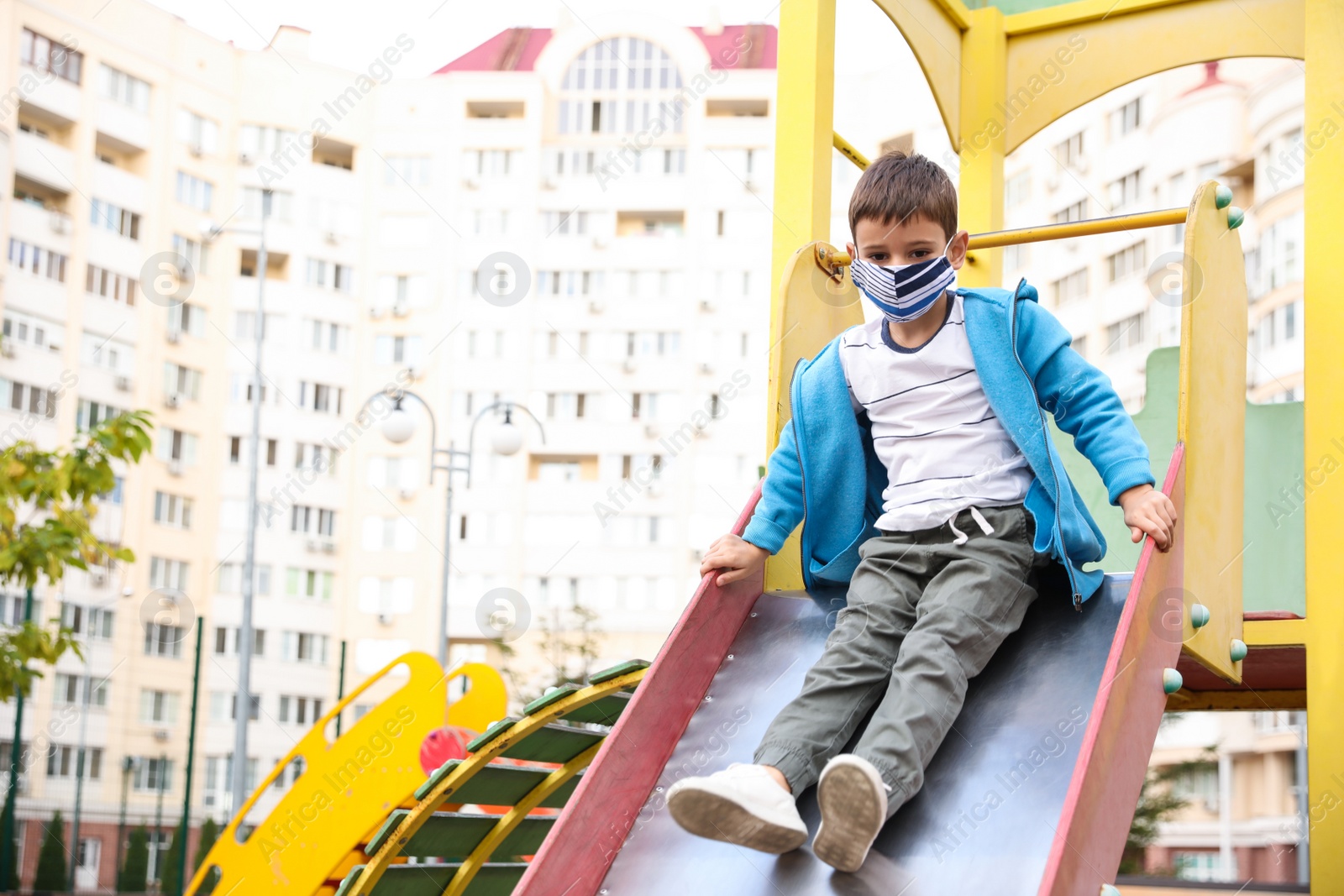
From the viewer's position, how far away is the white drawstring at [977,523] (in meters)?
3.02

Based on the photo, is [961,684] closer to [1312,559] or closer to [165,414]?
[1312,559]

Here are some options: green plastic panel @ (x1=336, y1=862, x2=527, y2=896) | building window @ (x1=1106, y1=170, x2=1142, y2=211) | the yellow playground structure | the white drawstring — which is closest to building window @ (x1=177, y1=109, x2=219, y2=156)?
building window @ (x1=1106, y1=170, x2=1142, y2=211)

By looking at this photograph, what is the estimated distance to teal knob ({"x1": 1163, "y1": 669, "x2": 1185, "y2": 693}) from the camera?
292 cm

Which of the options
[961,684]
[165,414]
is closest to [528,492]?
[165,414]

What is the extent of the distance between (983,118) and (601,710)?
11.1ft

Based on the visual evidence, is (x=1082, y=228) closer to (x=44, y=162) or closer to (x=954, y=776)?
(x=954, y=776)

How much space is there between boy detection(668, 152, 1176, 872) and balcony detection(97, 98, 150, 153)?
41.1 m

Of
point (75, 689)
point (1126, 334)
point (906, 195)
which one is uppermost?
point (1126, 334)

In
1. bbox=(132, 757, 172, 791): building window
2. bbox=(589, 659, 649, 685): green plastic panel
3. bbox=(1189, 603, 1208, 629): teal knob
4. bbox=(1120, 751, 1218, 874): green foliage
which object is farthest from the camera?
bbox=(132, 757, 172, 791): building window

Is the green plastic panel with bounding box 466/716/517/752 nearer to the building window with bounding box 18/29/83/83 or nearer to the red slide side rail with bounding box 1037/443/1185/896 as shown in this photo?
the red slide side rail with bounding box 1037/443/1185/896

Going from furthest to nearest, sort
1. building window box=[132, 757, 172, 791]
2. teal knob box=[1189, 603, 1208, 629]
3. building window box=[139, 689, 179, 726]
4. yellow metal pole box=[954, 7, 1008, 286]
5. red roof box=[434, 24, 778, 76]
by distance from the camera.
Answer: red roof box=[434, 24, 778, 76] → building window box=[139, 689, 179, 726] → building window box=[132, 757, 172, 791] → yellow metal pole box=[954, 7, 1008, 286] → teal knob box=[1189, 603, 1208, 629]

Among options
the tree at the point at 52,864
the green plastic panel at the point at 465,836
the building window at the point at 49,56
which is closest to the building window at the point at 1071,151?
the building window at the point at 49,56

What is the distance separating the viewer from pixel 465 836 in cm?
487

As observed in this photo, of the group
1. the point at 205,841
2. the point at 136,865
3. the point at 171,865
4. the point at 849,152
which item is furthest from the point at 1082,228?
the point at 136,865
